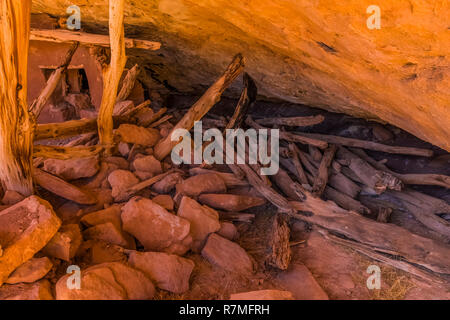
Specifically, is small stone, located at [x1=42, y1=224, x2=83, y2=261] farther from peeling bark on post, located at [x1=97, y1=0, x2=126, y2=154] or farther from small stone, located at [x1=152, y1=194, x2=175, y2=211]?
peeling bark on post, located at [x1=97, y1=0, x2=126, y2=154]

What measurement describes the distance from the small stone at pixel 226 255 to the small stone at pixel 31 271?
4.48 ft

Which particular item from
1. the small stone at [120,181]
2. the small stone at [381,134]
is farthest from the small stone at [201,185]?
the small stone at [381,134]

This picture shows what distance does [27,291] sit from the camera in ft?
7.05

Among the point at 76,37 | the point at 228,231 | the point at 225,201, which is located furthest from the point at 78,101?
the point at 228,231

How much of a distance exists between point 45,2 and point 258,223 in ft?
14.3

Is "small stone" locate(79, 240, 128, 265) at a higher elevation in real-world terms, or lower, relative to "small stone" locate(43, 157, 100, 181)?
lower

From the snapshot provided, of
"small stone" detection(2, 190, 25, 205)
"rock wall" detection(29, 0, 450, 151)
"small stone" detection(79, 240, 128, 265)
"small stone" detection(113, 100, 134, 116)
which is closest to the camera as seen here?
"rock wall" detection(29, 0, 450, 151)

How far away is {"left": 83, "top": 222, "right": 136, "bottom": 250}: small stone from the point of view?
115 inches

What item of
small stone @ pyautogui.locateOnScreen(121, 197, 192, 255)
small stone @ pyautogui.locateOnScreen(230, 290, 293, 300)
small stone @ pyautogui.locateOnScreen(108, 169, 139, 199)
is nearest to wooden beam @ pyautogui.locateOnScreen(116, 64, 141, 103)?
small stone @ pyautogui.locateOnScreen(108, 169, 139, 199)

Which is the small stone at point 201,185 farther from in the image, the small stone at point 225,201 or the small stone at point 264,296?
the small stone at point 264,296

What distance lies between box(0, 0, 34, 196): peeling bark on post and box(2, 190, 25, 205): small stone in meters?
0.05

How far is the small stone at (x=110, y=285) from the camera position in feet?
6.98

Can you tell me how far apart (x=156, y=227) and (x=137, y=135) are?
1.85m

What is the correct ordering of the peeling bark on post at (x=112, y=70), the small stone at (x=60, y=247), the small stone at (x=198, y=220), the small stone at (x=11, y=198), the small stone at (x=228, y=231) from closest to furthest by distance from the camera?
the small stone at (x=60, y=247), the small stone at (x=11, y=198), the peeling bark on post at (x=112, y=70), the small stone at (x=198, y=220), the small stone at (x=228, y=231)
